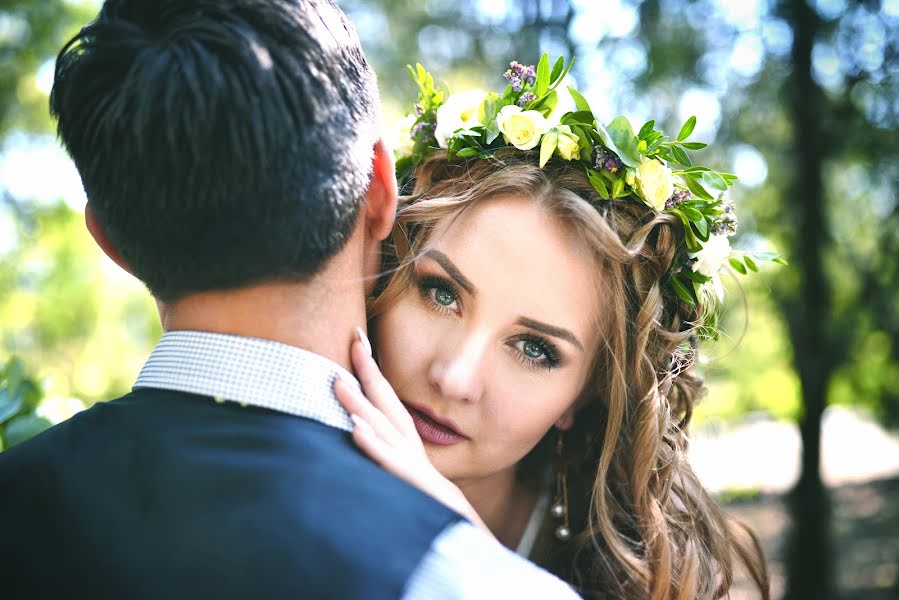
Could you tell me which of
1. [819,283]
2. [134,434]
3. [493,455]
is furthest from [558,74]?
[819,283]

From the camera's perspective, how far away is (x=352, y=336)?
1.65m

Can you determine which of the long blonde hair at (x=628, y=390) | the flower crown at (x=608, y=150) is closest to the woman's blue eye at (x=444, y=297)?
the long blonde hair at (x=628, y=390)

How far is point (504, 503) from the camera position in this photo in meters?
3.17

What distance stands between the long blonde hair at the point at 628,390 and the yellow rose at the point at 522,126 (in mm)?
78

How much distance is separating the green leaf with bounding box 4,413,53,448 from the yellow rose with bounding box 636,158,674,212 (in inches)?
81.6

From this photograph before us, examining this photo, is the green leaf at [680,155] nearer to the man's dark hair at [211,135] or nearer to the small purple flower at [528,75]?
the small purple flower at [528,75]

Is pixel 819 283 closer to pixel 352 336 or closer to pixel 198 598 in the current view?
pixel 352 336

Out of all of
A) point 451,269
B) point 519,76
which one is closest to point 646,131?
point 519,76

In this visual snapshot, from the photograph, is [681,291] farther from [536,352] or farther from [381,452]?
[381,452]

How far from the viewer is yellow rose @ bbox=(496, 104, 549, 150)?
8.21 ft

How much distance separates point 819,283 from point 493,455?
4.92m

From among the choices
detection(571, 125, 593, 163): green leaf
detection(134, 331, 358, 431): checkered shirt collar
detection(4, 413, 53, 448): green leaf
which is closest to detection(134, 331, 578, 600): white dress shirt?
detection(134, 331, 358, 431): checkered shirt collar

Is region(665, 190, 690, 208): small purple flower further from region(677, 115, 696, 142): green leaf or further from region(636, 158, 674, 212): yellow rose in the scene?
region(677, 115, 696, 142): green leaf

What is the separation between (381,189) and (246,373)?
54 centimetres
